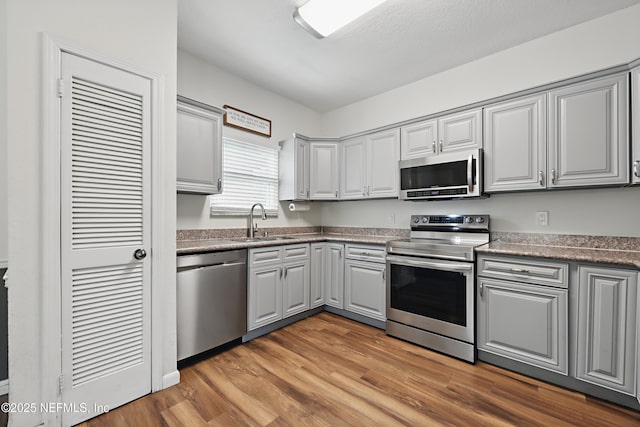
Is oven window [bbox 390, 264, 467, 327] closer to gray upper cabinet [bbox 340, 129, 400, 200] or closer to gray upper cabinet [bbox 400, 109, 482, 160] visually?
gray upper cabinet [bbox 340, 129, 400, 200]

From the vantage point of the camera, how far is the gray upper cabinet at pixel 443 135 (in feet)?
8.63

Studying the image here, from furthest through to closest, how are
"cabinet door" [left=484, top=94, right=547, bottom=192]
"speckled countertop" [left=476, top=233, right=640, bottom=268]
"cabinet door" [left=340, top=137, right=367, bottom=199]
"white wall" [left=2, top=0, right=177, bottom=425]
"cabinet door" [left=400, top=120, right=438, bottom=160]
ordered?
"cabinet door" [left=340, top=137, right=367, bottom=199] → "cabinet door" [left=400, top=120, right=438, bottom=160] → "cabinet door" [left=484, top=94, right=547, bottom=192] → "speckled countertop" [left=476, top=233, right=640, bottom=268] → "white wall" [left=2, top=0, right=177, bottom=425]

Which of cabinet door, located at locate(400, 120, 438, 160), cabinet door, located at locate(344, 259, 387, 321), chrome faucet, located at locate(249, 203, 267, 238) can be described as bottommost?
cabinet door, located at locate(344, 259, 387, 321)

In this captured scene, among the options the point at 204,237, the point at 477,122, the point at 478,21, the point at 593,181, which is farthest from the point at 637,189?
the point at 204,237

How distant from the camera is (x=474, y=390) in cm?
190

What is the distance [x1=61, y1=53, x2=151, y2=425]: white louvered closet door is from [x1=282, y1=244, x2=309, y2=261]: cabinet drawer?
4.36 feet

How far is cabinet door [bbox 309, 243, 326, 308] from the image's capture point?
3.24 meters

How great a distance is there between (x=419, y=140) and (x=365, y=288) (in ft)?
5.50

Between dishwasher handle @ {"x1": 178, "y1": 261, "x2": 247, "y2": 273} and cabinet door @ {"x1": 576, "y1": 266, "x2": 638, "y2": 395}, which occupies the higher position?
dishwasher handle @ {"x1": 178, "y1": 261, "x2": 247, "y2": 273}

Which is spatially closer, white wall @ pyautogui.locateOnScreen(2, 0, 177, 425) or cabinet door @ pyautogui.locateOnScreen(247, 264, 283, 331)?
white wall @ pyautogui.locateOnScreen(2, 0, 177, 425)

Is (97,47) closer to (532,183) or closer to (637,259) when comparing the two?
(532,183)

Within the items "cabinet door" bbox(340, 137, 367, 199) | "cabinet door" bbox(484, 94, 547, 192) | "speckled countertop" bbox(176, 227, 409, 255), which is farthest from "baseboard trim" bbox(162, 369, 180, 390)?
"cabinet door" bbox(484, 94, 547, 192)

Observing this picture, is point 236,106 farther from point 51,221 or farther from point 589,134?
point 589,134

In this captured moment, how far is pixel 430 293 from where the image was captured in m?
2.51
